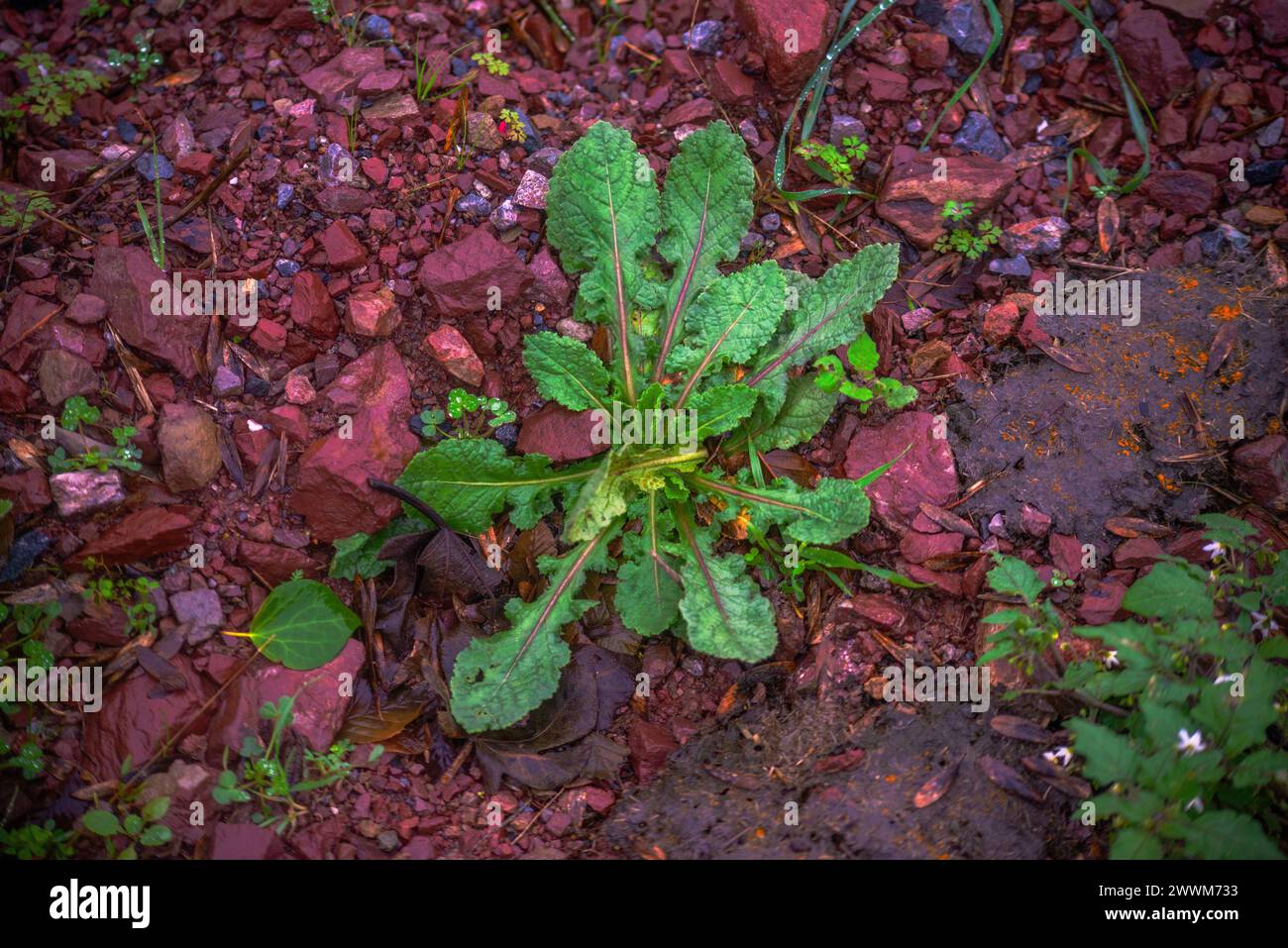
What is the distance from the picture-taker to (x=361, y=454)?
10.2ft

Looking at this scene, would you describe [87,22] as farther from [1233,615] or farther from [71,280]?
[1233,615]

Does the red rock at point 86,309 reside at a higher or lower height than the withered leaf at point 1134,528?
higher

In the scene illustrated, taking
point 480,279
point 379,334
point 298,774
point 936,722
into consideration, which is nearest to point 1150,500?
point 936,722

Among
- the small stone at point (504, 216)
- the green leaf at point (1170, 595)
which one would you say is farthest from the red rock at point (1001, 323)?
the small stone at point (504, 216)

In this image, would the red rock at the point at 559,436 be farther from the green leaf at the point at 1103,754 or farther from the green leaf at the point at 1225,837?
the green leaf at the point at 1225,837

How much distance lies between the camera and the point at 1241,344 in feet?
10.7

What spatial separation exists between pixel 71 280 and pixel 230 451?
89cm

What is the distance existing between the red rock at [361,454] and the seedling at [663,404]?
0.40 ft

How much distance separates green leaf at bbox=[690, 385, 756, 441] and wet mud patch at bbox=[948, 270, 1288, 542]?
0.81m

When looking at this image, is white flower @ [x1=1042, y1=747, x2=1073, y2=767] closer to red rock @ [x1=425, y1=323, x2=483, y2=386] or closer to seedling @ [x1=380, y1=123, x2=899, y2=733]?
seedling @ [x1=380, y1=123, x2=899, y2=733]

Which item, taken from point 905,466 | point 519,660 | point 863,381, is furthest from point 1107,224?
point 519,660

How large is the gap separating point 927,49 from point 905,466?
1.83m

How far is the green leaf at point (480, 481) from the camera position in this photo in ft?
10.1

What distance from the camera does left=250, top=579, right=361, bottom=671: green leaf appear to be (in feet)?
9.70
